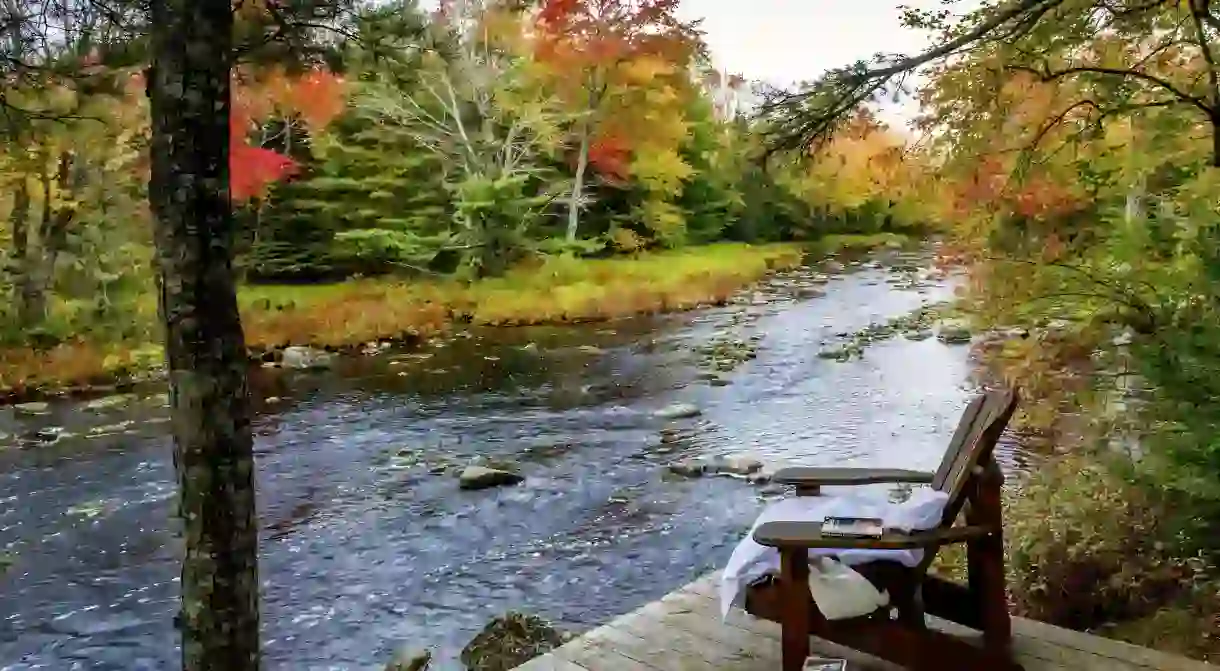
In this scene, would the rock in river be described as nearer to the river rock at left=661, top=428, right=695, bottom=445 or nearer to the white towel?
the river rock at left=661, top=428, right=695, bottom=445

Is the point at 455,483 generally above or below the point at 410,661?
above

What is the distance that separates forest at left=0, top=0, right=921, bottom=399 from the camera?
690cm

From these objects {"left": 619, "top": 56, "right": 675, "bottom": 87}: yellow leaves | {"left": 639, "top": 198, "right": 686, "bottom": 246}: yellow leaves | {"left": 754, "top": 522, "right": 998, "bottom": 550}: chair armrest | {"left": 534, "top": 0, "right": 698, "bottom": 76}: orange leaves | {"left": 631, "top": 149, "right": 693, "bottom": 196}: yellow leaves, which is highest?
{"left": 534, "top": 0, "right": 698, "bottom": 76}: orange leaves

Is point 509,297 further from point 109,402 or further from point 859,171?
point 859,171

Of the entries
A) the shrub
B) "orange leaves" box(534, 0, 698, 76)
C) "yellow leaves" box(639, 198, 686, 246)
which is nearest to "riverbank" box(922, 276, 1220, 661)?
the shrub

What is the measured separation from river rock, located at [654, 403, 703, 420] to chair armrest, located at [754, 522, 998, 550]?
4041 millimetres

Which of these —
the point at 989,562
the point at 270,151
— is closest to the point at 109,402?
the point at 270,151

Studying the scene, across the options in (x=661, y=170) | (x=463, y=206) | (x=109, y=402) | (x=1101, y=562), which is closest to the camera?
(x=1101, y=562)

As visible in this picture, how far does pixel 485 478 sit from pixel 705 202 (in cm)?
393

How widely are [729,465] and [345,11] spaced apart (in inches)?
129

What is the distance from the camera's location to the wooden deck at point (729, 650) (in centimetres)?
218

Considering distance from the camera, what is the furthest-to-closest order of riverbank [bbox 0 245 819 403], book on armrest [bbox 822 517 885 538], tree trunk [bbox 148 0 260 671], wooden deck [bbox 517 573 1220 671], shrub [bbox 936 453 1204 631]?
riverbank [bbox 0 245 819 403], shrub [bbox 936 453 1204 631], wooden deck [bbox 517 573 1220 671], book on armrest [bbox 822 517 885 538], tree trunk [bbox 148 0 260 671]

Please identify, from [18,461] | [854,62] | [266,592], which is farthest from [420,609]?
[18,461]

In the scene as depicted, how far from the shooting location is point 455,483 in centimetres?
496
